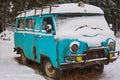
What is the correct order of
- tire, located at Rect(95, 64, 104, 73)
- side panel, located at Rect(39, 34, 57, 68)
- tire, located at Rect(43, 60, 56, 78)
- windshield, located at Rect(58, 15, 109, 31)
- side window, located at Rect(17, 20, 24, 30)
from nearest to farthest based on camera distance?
side panel, located at Rect(39, 34, 57, 68), windshield, located at Rect(58, 15, 109, 31), tire, located at Rect(43, 60, 56, 78), tire, located at Rect(95, 64, 104, 73), side window, located at Rect(17, 20, 24, 30)

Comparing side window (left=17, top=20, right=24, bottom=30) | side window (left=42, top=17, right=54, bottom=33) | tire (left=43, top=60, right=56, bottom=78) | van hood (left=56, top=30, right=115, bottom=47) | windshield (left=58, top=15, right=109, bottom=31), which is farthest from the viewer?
side window (left=17, top=20, right=24, bottom=30)

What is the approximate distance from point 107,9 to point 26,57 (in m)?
16.5

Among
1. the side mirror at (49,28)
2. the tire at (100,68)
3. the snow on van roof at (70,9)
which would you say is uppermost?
the snow on van roof at (70,9)

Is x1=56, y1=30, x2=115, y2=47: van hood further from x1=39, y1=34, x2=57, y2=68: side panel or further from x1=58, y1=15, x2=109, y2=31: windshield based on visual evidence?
x1=39, y1=34, x2=57, y2=68: side panel

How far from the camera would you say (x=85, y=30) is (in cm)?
938

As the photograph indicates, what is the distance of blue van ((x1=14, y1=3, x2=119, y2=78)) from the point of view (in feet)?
29.0

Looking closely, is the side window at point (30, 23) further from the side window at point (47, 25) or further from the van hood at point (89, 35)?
the van hood at point (89, 35)

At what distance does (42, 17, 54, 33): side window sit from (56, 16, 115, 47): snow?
341 mm

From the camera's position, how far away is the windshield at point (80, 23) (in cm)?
943

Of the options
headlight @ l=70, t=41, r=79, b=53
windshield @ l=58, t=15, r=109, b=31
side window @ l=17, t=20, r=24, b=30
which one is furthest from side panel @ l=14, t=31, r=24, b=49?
headlight @ l=70, t=41, r=79, b=53

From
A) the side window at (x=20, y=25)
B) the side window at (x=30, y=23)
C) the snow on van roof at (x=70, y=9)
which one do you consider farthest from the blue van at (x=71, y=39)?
the side window at (x=20, y=25)

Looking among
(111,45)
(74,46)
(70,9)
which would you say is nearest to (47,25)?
(70,9)

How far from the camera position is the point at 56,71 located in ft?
30.9

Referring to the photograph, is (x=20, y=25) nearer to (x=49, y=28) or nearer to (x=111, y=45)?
(x=49, y=28)
